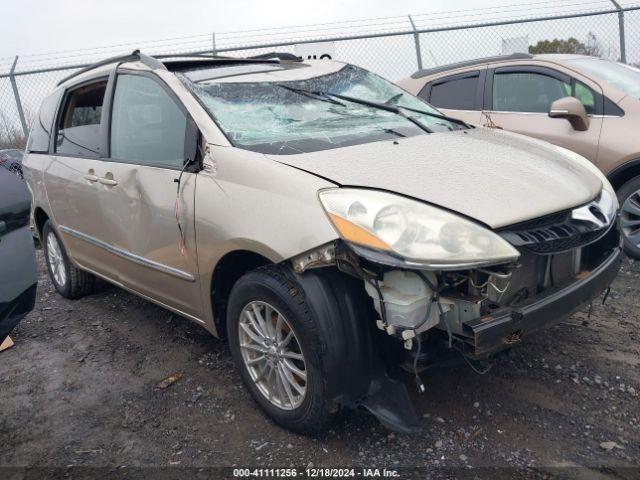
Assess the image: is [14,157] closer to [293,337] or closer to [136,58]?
[136,58]

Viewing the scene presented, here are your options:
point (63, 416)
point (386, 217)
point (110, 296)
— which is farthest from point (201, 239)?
point (110, 296)

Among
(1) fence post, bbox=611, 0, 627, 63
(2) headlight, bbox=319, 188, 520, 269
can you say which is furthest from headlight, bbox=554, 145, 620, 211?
(1) fence post, bbox=611, 0, 627, 63

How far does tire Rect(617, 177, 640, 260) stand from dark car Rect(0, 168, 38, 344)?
4298 millimetres

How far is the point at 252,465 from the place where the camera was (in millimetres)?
2480

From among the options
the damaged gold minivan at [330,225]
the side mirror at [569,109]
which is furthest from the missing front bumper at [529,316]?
the side mirror at [569,109]

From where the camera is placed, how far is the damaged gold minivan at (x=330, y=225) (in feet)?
7.23

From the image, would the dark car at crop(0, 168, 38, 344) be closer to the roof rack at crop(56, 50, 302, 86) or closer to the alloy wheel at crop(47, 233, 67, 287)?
the roof rack at crop(56, 50, 302, 86)

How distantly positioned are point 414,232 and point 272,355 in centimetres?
95

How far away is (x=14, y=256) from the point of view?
7.02 feet

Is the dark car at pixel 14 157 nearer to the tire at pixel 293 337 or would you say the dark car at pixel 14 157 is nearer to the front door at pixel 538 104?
the front door at pixel 538 104

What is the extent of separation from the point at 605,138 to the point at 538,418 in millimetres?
2945

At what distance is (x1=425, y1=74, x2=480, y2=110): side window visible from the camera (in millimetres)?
5699

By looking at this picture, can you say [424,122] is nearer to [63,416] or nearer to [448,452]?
[448,452]

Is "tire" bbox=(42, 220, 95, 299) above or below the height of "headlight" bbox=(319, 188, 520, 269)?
below
